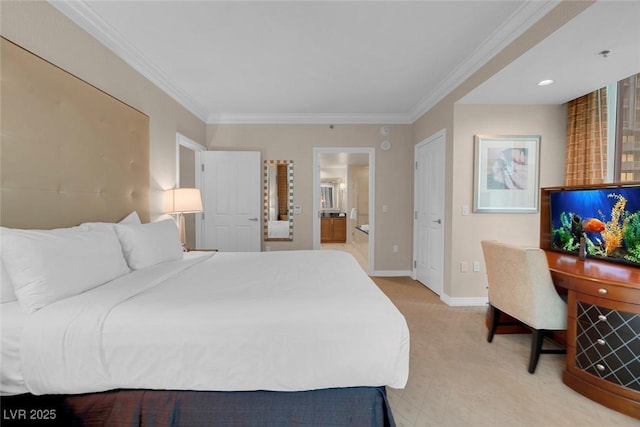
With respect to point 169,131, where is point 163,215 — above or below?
below

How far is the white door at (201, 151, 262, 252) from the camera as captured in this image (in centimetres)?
436

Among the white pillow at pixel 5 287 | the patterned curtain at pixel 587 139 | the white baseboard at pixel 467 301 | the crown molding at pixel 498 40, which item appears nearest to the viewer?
the white pillow at pixel 5 287

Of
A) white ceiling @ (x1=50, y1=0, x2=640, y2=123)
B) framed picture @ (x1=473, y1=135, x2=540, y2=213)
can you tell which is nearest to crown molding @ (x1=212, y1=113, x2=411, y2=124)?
white ceiling @ (x1=50, y1=0, x2=640, y2=123)

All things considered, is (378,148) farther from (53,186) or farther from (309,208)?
(53,186)

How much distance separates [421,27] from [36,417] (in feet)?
11.0

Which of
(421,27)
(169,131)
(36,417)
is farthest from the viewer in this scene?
(169,131)

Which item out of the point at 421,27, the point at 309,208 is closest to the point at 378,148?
the point at 309,208

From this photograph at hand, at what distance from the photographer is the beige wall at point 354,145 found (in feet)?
15.0

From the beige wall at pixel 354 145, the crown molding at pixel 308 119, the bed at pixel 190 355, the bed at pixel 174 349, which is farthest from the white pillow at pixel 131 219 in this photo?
the crown molding at pixel 308 119

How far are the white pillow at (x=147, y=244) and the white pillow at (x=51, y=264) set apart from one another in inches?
13.8

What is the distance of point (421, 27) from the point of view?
2.26m

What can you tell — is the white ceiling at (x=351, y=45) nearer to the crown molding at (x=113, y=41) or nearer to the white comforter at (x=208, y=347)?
the crown molding at (x=113, y=41)

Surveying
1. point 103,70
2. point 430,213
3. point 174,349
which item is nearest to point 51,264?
point 174,349

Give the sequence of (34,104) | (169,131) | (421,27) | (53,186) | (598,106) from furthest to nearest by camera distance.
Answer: (169,131)
(598,106)
(421,27)
(53,186)
(34,104)
